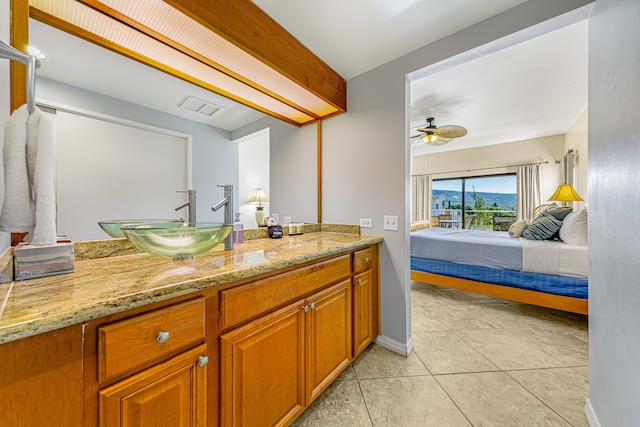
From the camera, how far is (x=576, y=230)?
240cm

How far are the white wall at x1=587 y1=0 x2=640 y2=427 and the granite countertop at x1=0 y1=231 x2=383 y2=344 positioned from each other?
49.1 inches

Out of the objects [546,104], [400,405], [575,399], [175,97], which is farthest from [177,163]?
[546,104]

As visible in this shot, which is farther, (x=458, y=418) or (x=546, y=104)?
(x=546, y=104)

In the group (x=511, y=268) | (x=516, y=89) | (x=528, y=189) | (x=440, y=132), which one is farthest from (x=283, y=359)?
(x=528, y=189)

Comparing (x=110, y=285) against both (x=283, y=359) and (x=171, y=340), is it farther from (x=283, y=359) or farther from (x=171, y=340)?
(x=283, y=359)

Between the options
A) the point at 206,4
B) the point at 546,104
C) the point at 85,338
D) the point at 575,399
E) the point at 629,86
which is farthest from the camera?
the point at 546,104

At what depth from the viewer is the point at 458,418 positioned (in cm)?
129

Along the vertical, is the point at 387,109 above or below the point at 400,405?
above

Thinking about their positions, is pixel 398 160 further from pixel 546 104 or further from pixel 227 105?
pixel 546 104

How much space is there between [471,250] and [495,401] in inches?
67.9

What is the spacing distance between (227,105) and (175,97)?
1.13ft

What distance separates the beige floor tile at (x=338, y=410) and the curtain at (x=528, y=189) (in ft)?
18.4

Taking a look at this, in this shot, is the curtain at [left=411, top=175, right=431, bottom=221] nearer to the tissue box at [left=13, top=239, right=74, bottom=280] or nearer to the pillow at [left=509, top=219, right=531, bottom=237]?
the pillow at [left=509, top=219, right=531, bottom=237]

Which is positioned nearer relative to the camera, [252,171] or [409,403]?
[409,403]
